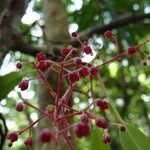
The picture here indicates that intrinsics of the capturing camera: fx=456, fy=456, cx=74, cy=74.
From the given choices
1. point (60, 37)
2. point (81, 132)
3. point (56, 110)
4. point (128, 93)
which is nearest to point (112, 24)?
point (60, 37)

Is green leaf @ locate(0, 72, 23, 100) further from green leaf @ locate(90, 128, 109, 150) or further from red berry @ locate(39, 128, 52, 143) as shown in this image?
red berry @ locate(39, 128, 52, 143)

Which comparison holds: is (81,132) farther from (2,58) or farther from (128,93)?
(128,93)

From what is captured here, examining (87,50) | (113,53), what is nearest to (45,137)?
(87,50)

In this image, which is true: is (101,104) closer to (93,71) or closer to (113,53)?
(93,71)

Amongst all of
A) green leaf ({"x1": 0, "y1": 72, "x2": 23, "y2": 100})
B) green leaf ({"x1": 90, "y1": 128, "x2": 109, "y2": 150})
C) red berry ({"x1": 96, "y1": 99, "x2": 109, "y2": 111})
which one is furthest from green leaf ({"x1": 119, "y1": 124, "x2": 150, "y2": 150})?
green leaf ({"x1": 0, "y1": 72, "x2": 23, "y2": 100})

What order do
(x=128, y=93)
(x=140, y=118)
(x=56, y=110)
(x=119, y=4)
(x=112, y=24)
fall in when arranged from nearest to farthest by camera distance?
(x=56, y=110)
(x=112, y=24)
(x=119, y=4)
(x=128, y=93)
(x=140, y=118)

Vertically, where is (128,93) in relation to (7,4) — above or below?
below
